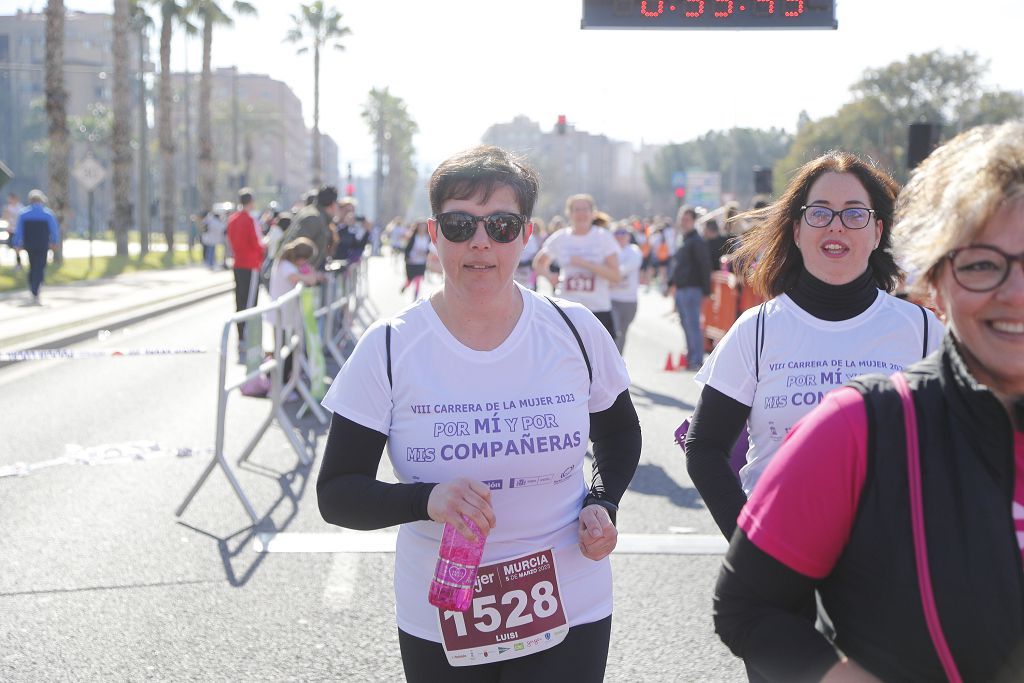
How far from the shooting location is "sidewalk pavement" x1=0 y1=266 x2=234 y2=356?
603 inches

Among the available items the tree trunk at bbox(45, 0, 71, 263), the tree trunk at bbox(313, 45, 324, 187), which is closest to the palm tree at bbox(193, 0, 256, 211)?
the tree trunk at bbox(45, 0, 71, 263)

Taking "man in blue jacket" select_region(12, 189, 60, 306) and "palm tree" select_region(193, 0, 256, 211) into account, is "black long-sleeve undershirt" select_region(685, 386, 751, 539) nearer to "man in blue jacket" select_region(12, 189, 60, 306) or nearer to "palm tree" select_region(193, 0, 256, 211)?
"man in blue jacket" select_region(12, 189, 60, 306)

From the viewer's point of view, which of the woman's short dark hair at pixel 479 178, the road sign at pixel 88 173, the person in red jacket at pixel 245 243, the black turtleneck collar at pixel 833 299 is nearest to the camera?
the woman's short dark hair at pixel 479 178

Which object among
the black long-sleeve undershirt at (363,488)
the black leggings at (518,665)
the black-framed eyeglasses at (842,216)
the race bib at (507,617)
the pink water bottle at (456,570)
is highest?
the black-framed eyeglasses at (842,216)

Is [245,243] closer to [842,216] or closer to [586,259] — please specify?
[586,259]

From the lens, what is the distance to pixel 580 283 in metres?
10.4

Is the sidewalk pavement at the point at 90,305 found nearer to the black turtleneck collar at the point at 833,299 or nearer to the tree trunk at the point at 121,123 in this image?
the tree trunk at the point at 121,123

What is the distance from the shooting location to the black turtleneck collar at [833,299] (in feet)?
10.6

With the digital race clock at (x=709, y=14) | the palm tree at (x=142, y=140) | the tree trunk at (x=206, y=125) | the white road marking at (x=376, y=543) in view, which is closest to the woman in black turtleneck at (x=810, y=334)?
the white road marking at (x=376, y=543)

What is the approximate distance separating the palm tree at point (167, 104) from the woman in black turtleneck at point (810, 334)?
40.0 metres

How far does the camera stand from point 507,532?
8.84 feet

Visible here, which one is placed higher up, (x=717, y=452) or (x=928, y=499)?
(x=928, y=499)

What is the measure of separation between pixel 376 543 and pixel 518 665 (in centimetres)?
365

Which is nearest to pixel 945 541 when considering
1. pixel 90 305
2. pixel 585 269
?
pixel 585 269
